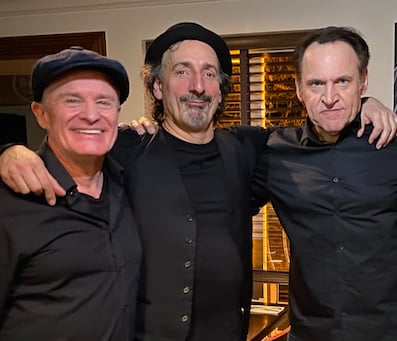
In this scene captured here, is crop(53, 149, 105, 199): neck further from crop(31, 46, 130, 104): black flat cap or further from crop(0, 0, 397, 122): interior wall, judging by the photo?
crop(0, 0, 397, 122): interior wall

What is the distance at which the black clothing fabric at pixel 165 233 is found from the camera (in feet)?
4.75

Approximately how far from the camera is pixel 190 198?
4.96ft

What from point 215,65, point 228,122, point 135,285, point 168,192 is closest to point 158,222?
point 168,192

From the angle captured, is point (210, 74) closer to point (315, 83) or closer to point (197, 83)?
point (197, 83)

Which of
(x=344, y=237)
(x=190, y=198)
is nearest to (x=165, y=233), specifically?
(x=190, y=198)

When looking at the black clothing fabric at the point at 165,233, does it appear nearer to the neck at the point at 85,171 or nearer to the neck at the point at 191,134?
the neck at the point at 191,134

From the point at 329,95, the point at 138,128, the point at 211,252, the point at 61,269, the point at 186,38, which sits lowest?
the point at 211,252

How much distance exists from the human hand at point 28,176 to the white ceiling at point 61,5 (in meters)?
1.55

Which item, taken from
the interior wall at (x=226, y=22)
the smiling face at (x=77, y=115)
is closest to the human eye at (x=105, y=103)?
the smiling face at (x=77, y=115)

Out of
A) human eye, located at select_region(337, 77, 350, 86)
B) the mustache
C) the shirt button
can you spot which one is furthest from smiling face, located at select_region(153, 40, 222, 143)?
the shirt button

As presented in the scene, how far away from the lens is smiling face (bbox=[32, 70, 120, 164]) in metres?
1.20

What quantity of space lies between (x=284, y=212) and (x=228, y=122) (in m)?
1.14

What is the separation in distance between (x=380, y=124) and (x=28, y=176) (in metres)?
1.02

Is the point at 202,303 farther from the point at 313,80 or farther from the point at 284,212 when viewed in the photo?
the point at 313,80
